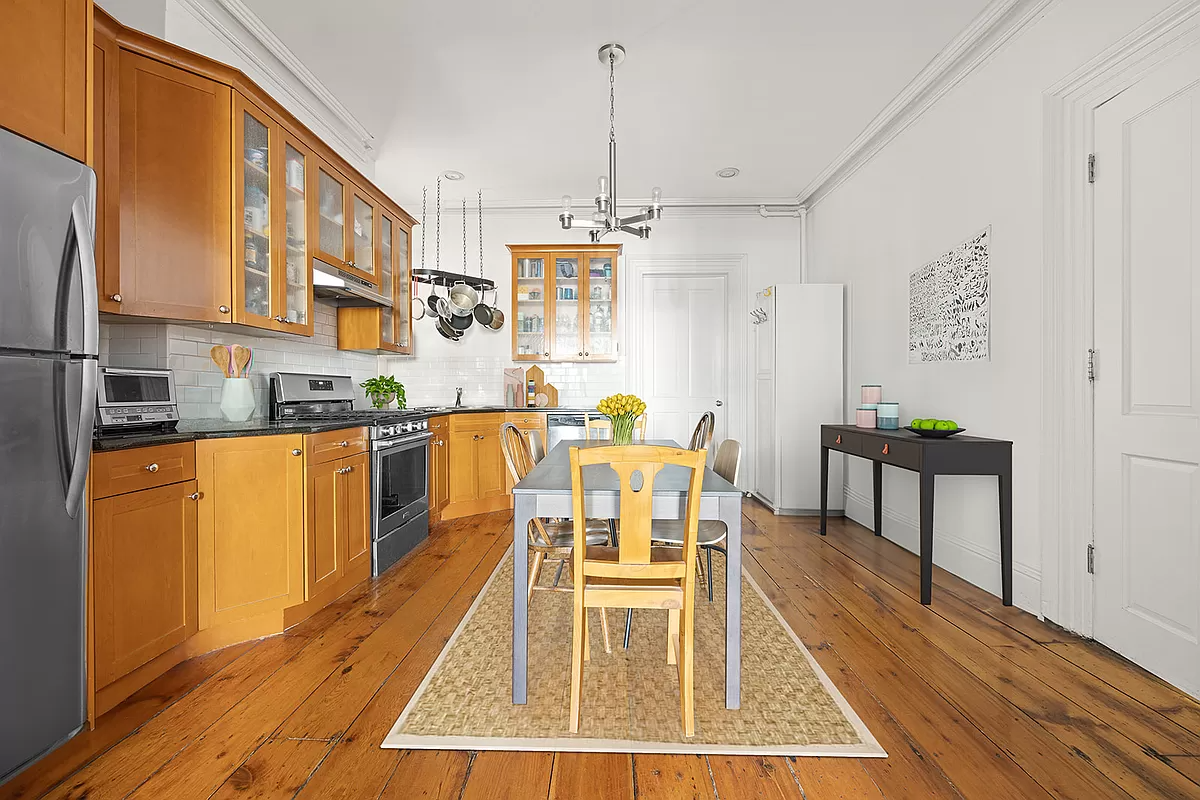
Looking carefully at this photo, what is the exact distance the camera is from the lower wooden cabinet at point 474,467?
4.78m

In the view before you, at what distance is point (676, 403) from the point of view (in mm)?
5789

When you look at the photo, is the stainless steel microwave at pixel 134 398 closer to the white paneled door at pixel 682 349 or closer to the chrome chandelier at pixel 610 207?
the chrome chandelier at pixel 610 207

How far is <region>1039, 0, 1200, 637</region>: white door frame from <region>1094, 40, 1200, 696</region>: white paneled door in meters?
0.05

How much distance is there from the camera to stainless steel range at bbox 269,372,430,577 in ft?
11.1

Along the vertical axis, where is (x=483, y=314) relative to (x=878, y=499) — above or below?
above

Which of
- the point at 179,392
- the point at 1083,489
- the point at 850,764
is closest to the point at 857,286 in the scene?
the point at 1083,489

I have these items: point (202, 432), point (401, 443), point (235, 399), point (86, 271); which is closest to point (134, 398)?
point (202, 432)

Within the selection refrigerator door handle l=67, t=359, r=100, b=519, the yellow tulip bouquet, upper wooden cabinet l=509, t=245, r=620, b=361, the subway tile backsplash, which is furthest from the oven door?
upper wooden cabinet l=509, t=245, r=620, b=361

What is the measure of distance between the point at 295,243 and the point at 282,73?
110 centimetres

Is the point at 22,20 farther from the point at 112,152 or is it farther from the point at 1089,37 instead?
the point at 1089,37

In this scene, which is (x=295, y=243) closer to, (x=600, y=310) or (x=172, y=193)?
(x=172, y=193)

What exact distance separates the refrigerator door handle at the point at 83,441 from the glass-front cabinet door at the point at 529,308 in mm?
4036

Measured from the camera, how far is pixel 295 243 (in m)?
3.18

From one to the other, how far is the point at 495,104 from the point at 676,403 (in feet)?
10.3
